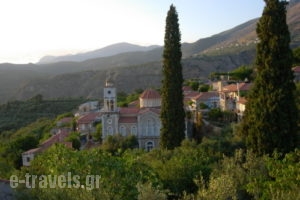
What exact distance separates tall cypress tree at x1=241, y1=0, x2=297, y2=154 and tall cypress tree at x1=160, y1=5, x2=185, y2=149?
29.2 ft

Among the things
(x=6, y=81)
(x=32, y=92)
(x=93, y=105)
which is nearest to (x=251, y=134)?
(x=93, y=105)

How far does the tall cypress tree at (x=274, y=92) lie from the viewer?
18.4 m

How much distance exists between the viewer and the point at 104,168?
1250 centimetres

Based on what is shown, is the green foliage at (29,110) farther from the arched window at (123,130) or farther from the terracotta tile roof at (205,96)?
the terracotta tile roof at (205,96)

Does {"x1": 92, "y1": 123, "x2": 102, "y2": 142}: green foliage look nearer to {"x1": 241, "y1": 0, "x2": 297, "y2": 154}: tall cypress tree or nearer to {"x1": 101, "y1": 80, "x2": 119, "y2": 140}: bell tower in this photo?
{"x1": 101, "y1": 80, "x2": 119, "y2": 140}: bell tower

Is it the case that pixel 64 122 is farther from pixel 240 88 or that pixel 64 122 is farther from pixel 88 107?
pixel 240 88

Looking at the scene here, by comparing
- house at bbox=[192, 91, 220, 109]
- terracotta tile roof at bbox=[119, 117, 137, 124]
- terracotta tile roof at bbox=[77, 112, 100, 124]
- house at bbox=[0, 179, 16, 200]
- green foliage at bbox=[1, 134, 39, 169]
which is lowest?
green foliage at bbox=[1, 134, 39, 169]

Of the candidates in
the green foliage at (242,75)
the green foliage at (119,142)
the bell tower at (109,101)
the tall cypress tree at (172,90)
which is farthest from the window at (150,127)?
the green foliage at (242,75)

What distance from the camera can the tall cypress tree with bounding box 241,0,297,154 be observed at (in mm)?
18391

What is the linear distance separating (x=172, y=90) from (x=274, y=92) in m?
10.4

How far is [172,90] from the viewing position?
2795 cm

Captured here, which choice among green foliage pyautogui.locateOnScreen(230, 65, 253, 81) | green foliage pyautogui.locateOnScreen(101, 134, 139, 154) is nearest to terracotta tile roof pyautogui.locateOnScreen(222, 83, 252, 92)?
green foliage pyautogui.locateOnScreen(230, 65, 253, 81)

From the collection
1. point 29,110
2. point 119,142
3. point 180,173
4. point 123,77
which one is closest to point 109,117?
point 119,142

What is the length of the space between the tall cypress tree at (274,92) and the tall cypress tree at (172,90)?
8906 millimetres
